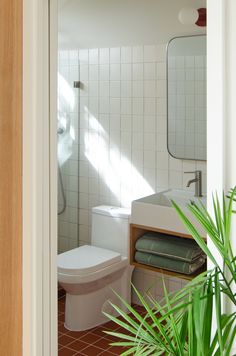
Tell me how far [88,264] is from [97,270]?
0.07m

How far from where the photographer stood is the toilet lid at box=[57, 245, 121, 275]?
2.90 metres

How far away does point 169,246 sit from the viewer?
290 centimetres

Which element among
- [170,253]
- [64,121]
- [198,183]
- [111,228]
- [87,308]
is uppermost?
[64,121]

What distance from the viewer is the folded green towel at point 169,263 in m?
2.84

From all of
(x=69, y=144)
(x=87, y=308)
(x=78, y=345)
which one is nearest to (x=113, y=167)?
(x=69, y=144)

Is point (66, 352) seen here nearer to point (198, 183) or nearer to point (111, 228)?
point (111, 228)

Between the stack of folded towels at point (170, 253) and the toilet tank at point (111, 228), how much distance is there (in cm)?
19

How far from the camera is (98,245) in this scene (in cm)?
335

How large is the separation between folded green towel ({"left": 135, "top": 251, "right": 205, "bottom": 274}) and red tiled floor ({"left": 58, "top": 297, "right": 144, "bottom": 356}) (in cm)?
46

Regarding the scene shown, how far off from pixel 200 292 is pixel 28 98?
3.38 feet
